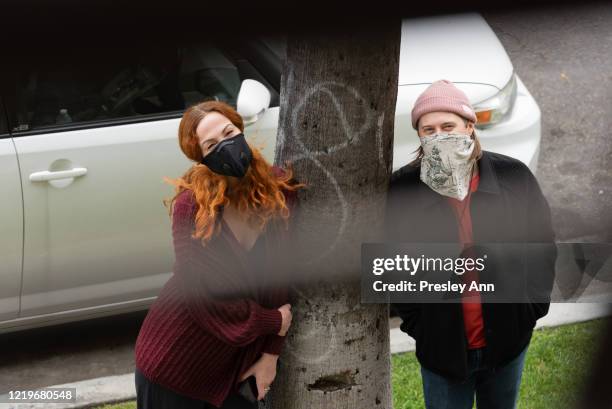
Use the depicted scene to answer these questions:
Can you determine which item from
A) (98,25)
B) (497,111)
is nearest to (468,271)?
(98,25)

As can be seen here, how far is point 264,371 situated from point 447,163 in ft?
1.99

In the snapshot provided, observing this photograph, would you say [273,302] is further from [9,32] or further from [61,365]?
[61,365]

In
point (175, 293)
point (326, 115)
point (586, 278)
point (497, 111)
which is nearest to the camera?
point (586, 278)

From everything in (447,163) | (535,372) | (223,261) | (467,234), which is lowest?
(535,372)

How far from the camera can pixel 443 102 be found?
1.70 meters

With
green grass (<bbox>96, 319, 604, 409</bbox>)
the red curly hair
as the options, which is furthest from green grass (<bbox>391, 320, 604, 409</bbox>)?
the red curly hair

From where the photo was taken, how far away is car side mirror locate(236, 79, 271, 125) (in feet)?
9.97

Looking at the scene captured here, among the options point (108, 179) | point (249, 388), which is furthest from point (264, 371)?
point (108, 179)

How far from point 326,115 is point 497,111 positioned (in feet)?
6.23

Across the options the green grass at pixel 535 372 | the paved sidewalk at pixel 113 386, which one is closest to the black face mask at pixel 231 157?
the green grass at pixel 535 372

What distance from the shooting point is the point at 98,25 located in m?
0.24

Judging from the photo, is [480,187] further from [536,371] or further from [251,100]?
[536,371]

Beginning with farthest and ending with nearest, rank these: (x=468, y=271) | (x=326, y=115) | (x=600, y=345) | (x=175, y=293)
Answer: (x=175, y=293), (x=326, y=115), (x=468, y=271), (x=600, y=345)

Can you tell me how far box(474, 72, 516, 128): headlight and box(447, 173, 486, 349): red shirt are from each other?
1.47m
